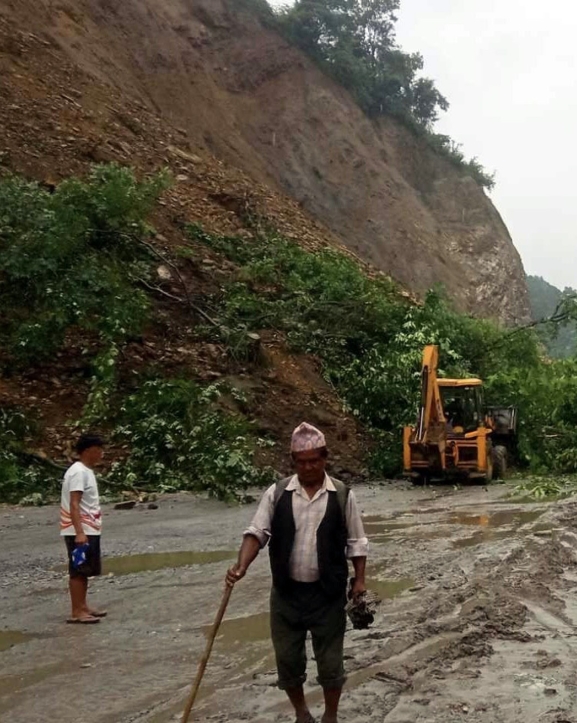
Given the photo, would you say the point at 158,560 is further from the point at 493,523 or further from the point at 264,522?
the point at 264,522

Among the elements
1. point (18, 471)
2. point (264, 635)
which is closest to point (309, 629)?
point (264, 635)

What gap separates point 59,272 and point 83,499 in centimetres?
1181

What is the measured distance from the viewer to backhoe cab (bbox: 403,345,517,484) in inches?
651

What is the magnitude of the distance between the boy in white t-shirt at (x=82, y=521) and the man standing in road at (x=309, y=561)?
2.56 m

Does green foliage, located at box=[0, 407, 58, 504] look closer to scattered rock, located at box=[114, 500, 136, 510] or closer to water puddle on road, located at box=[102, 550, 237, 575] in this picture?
scattered rock, located at box=[114, 500, 136, 510]

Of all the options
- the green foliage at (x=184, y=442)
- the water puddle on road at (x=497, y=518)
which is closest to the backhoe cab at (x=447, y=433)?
the green foliage at (x=184, y=442)

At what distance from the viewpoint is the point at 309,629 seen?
436 cm

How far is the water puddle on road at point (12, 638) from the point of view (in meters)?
6.08

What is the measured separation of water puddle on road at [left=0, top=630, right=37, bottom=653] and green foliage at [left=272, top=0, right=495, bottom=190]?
3730 cm

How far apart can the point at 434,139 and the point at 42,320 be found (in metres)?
32.4

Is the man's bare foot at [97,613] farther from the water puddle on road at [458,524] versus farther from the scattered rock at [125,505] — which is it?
the scattered rock at [125,505]

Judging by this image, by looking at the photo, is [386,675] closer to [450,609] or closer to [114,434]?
[450,609]

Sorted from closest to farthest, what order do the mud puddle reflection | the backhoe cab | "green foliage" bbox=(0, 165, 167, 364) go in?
the mud puddle reflection, the backhoe cab, "green foliage" bbox=(0, 165, 167, 364)

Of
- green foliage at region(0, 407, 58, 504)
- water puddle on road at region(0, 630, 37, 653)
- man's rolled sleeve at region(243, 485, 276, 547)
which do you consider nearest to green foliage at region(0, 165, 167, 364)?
green foliage at region(0, 407, 58, 504)
